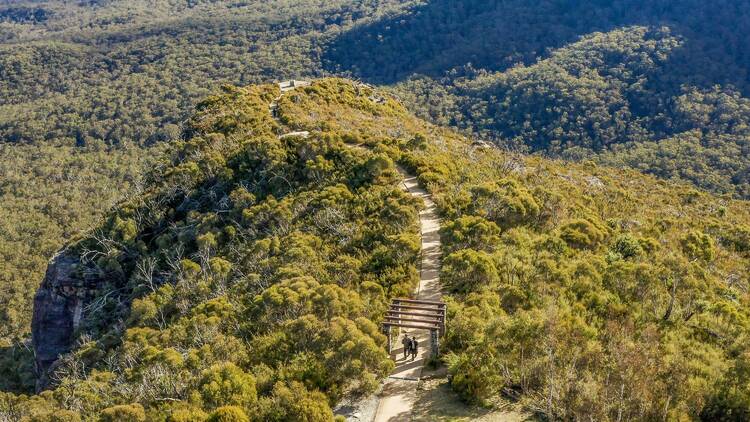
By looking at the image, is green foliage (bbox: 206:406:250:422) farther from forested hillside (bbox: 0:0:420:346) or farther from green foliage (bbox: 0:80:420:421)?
forested hillside (bbox: 0:0:420:346)

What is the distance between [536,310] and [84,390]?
17.7 metres

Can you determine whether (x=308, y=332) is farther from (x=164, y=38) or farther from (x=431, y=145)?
(x=164, y=38)

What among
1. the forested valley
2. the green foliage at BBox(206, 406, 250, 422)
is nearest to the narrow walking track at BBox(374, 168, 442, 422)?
the forested valley

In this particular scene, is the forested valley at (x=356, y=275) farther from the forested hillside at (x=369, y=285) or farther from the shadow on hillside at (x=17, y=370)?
the shadow on hillside at (x=17, y=370)

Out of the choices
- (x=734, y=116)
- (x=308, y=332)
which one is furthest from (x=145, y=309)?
(x=734, y=116)

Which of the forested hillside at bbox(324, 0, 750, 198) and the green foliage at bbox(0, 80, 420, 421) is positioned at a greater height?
the green foliage at bbox(0, 80, 420, 421)

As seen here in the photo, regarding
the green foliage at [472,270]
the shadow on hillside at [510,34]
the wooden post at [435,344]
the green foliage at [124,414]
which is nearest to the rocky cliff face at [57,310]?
the green foliage at [124,414]

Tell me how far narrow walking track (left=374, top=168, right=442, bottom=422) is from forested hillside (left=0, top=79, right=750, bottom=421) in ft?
2.20

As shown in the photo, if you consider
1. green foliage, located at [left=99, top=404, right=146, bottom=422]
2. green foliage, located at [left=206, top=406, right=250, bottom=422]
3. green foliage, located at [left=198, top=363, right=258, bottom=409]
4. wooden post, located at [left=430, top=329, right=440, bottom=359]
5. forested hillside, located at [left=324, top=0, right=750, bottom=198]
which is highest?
green foliage, located at [left=206, top=406, right=250, bottom=422]

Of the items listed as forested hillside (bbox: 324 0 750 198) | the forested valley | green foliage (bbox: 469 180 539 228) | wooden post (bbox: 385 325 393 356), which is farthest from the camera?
forested hillside (bbox: 324 0 750 198)

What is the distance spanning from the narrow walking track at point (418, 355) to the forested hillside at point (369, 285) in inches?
26.7

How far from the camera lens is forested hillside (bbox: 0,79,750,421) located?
16125 mm

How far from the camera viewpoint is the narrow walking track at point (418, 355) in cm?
1673

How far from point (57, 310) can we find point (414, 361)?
3016 cm
